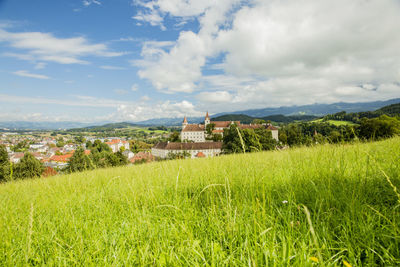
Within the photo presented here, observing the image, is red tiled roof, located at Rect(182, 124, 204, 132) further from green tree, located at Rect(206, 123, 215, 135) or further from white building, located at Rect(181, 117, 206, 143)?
green tree, located at Rect(206, 123, 215, 135)

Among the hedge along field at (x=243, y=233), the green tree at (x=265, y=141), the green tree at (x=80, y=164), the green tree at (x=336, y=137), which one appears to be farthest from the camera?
the green tree at (x=265, y=141)

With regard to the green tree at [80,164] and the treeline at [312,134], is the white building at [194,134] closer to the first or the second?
the treeline at [312,134]

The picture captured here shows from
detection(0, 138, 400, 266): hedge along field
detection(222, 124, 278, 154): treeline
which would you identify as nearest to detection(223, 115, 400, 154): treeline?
detection(222, 124, 278, 154): treeline

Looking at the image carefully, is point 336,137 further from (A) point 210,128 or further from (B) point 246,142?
(A) point 210,128

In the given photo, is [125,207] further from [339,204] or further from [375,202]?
[375,202]

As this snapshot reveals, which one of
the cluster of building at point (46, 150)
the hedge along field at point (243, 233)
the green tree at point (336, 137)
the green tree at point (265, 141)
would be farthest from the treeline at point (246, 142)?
the cluster of building at point (46, 150)

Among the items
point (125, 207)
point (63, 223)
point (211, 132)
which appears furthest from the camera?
point (211, 132)

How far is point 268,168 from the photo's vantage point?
11.3ft

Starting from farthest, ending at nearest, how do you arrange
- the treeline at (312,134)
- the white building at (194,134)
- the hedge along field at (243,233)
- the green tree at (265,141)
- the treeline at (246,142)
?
1. the white building at (194,134)
2. the green tree at (265,141)
3. the treeline at (312,134)
4. the treeline at (246,142)
5. the hedge along field at (243,233)

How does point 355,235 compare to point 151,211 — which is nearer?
point 355,235

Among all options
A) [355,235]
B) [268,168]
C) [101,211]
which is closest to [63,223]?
[101,211]

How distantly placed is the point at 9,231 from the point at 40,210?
0.76 metres

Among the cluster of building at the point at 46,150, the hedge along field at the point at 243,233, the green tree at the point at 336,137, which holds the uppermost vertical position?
the green tree at the point at 336,137

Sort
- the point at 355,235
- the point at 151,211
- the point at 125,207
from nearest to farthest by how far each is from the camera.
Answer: the point at 355,235
the point at 151,211
the point at 125,207
